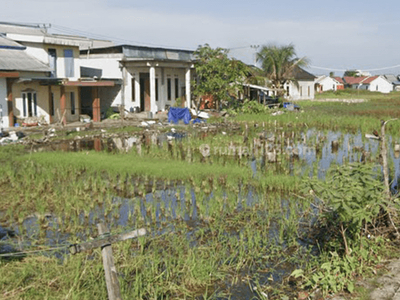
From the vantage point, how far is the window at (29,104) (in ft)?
76.6

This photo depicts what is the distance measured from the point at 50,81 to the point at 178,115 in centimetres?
703

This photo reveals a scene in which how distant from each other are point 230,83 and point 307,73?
76.6 feet

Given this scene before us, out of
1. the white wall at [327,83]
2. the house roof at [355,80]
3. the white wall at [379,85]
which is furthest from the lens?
the house roof at [355,80]

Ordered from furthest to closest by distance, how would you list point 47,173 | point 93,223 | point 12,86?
1. point 12,86
2. point 47,173
3. point 93,223

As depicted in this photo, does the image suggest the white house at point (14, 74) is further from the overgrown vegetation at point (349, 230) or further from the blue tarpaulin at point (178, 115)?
the overgrown vegetation at point (349, 230)

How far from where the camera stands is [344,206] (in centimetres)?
623

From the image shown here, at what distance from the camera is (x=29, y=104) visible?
77.8 feet

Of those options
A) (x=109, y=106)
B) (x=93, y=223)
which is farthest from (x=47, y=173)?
(x=109, y=106)

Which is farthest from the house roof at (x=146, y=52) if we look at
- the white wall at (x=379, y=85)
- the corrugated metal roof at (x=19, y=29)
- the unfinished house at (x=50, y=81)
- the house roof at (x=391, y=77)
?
the house roof at (x=391, y=77)

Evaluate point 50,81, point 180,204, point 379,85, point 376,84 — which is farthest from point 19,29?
point 379,85

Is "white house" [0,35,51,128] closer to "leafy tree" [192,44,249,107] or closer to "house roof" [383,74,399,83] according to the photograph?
"leafy tree" [192,44,249,107]

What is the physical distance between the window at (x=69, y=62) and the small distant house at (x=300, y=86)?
28218 mm

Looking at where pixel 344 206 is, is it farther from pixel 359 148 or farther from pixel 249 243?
pixel 359 148

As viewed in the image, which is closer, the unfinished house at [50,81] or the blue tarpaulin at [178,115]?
the unfinished house at [50,81]
